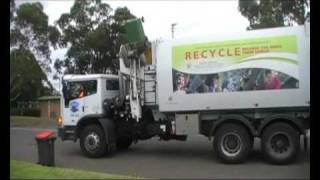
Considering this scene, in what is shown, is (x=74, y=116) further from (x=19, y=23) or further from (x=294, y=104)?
(x=19, y=23)

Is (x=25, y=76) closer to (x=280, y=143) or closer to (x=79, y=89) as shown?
(x=79, y=89)

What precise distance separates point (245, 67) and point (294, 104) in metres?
1.46

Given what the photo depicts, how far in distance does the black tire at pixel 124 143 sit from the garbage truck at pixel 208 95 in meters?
0.62

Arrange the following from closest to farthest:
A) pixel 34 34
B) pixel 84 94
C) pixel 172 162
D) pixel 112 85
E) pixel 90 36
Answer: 1. pixel 172 162
2. pixel 84 94
3. pixel 112 85
4. pixel 90 36
5. pixel 34 34

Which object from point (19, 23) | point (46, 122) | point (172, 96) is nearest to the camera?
point (172, 96)

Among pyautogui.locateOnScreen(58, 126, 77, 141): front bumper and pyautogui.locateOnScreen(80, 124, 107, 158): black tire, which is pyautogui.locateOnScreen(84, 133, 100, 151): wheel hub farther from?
pyautogui.locateOnScreen(58, 126, 77, 141): front bumper

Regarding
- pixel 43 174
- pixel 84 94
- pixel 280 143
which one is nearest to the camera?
pixel 43 174

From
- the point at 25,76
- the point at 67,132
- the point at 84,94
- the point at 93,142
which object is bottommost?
the point at 93,142

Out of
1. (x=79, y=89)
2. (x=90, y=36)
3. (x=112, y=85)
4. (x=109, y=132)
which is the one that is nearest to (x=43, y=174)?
(x=109, y=132)

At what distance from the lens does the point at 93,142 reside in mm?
15031

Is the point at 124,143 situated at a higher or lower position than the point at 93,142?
lower

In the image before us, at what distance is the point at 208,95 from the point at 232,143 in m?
1.34
